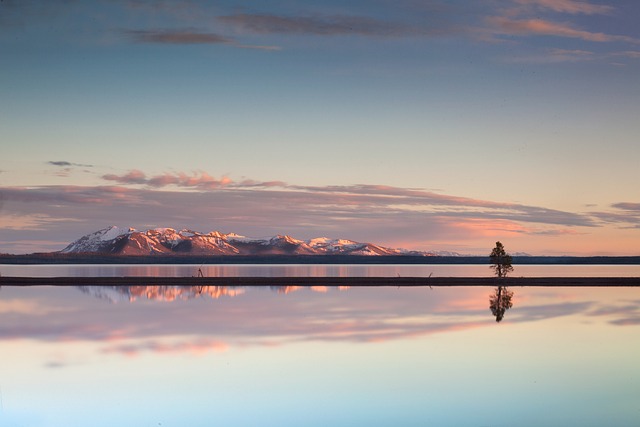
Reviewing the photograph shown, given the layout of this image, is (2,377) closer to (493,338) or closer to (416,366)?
(416,366)

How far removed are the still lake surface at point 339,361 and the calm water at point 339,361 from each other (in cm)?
7

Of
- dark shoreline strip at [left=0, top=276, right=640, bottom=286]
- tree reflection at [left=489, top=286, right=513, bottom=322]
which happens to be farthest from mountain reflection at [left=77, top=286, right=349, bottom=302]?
tree reflection at [left=489, top=286, right=513, bottom=322]

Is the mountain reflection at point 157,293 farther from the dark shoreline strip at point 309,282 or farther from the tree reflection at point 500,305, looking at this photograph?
the tree reflection at point 500,305

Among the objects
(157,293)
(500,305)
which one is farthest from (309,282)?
(500,305)

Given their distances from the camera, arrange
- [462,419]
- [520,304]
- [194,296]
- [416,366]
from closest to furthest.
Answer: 1. [462,419]
2. [416,366]
3. [520,304]
4. [194,296]

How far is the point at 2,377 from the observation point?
27.9 meters

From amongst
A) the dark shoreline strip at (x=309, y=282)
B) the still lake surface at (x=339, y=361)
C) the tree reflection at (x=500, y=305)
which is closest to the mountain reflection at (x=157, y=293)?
the dark shoreline strip at (x=309, y=282)

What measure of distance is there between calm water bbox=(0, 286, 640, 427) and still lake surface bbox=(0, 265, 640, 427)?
0.23 feet

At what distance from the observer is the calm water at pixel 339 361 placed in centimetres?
2309

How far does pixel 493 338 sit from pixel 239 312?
22244 mm

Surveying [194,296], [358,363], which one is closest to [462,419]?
[358,363]

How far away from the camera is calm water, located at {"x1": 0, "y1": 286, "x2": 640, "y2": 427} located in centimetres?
2309

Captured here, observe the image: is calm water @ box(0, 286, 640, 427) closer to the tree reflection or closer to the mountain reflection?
the tree reflection

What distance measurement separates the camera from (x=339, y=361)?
31391 millimetres
